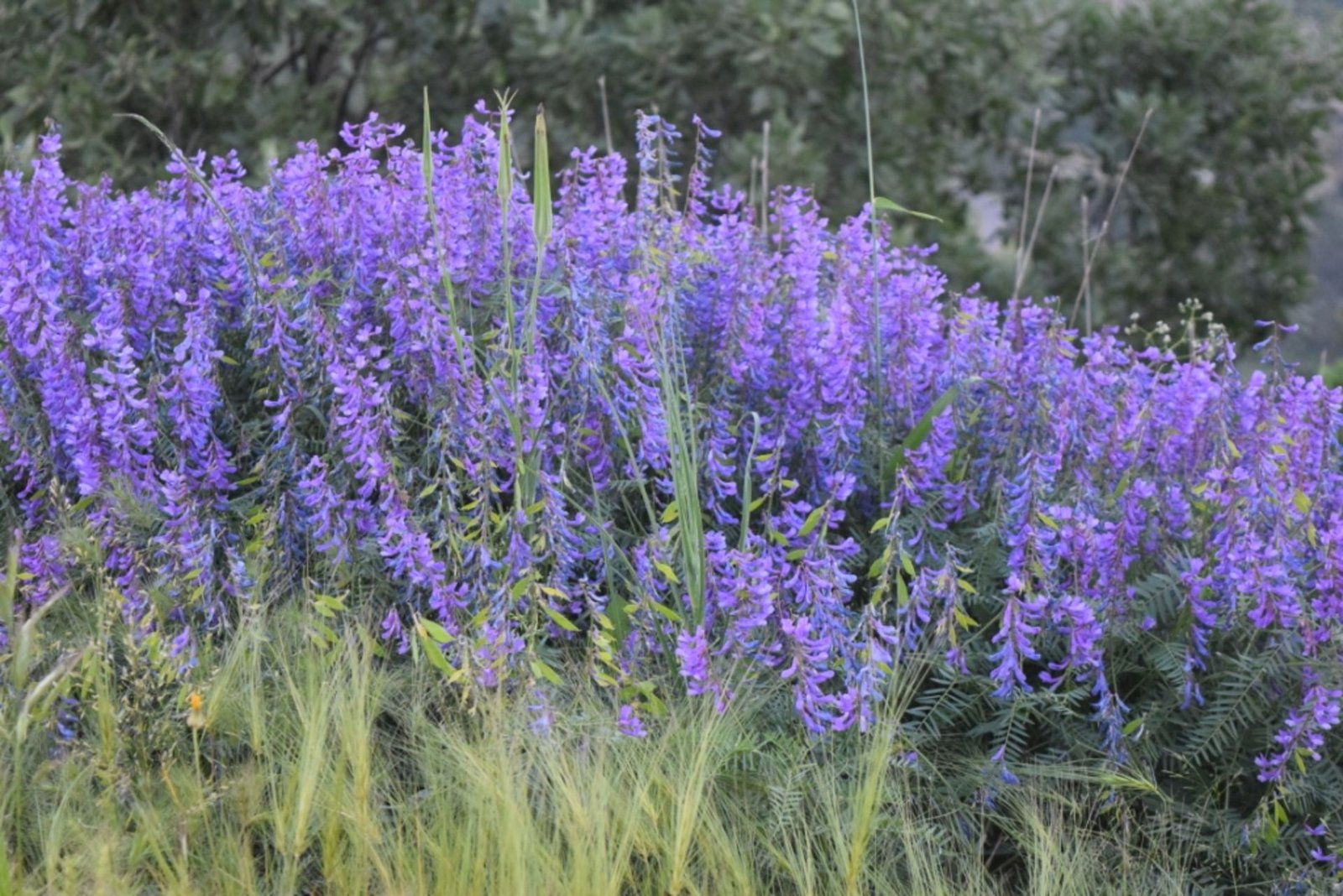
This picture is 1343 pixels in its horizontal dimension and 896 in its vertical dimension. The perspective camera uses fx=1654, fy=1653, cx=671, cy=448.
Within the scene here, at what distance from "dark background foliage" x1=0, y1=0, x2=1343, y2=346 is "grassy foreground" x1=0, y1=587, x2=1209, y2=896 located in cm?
308

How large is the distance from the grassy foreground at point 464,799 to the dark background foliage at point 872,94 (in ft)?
10.1

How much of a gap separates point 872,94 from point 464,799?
4.85 m

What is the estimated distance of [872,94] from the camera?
6664 mm

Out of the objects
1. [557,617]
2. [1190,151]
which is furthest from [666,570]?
[1190,151]

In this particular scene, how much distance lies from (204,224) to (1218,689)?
207 centimetres

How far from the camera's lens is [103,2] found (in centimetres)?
620

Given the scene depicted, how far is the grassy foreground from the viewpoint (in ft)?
7.27

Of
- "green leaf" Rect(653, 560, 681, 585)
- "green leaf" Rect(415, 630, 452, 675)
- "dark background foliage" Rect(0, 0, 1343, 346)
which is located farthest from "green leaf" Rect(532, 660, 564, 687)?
"dark background foliage" Rect(0, 0, 1343, 346)

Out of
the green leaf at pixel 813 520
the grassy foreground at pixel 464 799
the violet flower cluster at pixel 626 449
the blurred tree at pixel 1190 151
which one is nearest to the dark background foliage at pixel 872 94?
the blurred tree at pixel 1190 151

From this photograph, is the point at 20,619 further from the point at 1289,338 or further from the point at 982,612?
the point at 1289,338

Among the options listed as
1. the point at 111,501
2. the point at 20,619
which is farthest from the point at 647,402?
the point at 20,619

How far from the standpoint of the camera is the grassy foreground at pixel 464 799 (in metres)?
2.21

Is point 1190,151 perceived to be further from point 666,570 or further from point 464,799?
point 464,799

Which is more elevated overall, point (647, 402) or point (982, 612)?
point (647, 402)
